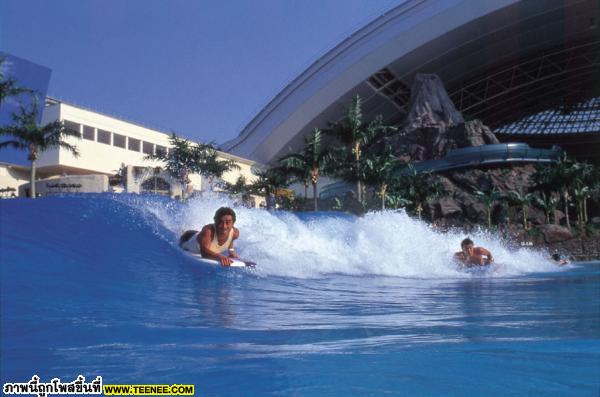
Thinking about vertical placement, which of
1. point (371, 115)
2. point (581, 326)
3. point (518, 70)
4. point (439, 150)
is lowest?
point (581, 326)

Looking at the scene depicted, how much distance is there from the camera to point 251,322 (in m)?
3.81

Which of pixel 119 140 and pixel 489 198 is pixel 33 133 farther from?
pixel 489 198

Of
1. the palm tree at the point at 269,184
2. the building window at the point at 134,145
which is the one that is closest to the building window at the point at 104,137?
the building window at the point at 134,145

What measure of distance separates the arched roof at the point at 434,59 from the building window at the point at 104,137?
61.3 ft

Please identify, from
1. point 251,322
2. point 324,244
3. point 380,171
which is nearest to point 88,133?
point 380,171

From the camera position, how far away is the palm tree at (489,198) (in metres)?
38.5

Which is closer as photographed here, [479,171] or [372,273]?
[372,273]

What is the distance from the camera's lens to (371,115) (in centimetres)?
5675

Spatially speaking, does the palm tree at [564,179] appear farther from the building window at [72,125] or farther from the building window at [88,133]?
the building window at [72,125]

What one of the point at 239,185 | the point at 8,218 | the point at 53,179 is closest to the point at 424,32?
the point at 239,185

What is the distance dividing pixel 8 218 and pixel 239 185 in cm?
2902

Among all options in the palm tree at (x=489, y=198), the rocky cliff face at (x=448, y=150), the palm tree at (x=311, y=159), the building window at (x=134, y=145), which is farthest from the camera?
the rocky cliff face at (x=448, y=150)

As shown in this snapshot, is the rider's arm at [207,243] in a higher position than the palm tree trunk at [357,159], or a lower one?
lower

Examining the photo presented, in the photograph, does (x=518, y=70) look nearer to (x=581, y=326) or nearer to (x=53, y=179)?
(x=53, y=179)
